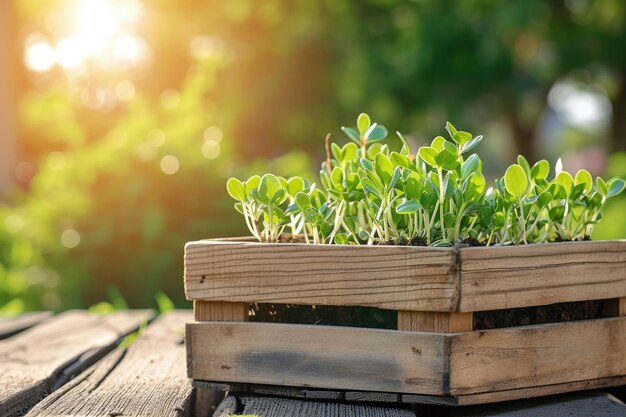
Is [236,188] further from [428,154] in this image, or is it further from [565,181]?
[565,181]

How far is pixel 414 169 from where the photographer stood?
66.7 inches

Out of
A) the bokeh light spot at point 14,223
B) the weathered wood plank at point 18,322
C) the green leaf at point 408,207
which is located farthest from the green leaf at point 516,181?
the bokeh light spot at point 14,223

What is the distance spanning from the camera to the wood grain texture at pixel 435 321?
154 cm

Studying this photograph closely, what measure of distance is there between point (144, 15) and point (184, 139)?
1200 centimetres

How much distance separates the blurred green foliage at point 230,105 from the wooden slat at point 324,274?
2.28 metres

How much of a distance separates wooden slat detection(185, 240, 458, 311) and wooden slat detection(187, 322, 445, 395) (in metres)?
0.07

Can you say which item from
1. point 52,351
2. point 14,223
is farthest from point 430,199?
point 14,223

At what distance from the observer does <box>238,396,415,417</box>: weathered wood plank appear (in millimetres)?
1558

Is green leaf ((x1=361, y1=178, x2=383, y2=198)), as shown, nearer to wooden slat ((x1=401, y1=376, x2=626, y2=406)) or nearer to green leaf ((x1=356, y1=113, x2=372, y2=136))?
green leaf ((x1=356, y1=113, x2=372, y2=136))

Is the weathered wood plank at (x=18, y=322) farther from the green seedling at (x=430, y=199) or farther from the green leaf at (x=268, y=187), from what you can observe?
the green leaf at (x=268, y=187)

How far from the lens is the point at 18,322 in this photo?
2.72 meters

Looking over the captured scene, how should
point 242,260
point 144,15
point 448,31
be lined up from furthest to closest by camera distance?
point 144,15
point 448,31
point 242,260

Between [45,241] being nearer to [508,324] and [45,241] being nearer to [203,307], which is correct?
[203,307]

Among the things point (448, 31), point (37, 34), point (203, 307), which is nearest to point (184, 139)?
point (203, 307)
